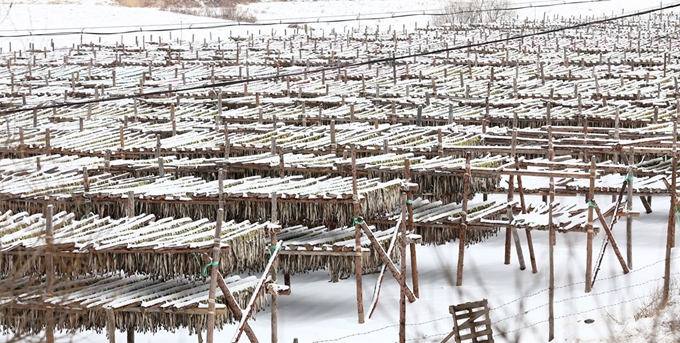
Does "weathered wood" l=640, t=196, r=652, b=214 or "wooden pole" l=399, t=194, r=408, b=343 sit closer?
"wooden pole" l=399, t=194, r=408, b=343

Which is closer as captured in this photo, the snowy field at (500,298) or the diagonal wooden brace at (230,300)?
the diagonal wooden brace at (230,300)

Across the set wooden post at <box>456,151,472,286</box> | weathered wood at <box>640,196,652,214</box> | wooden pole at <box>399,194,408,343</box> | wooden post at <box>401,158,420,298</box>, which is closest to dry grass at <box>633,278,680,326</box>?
wooden pole at <box>399,194,408,343</box>

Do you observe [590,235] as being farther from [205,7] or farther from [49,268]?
[205,7]

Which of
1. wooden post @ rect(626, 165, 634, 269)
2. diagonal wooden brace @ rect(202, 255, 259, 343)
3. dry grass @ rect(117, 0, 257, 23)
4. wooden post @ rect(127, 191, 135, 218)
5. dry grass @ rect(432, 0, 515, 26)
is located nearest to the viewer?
diagonal wooden brace @ rect(202, 255, 259, 343)

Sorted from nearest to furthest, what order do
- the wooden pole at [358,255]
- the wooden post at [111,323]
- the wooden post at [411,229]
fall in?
the wooden post at [111,323]
the wooden pole at [358,255]
the wooden post at [411,229]

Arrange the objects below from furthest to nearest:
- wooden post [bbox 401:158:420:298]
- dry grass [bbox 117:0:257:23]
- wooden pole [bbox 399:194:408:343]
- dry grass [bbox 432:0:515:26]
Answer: dry grass [bbox 117:0:257:23]
dry grass [bbox 432:0:515:26]
wooden post [bbox 401:158:420:298]
wooden pole [bbox 399:194:408:343]

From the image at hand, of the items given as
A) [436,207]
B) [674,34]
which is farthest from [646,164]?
[674,34]

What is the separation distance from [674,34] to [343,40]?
15.6 meters

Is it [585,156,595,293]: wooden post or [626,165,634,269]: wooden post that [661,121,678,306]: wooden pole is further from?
[585,156,595,293]: wooden post

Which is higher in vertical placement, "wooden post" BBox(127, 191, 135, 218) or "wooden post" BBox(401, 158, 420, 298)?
"wooden post" BBox(127, 191, 135, 218)

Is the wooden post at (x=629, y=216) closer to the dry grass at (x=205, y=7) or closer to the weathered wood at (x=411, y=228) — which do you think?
the weathered wood at (x=411, y=228)

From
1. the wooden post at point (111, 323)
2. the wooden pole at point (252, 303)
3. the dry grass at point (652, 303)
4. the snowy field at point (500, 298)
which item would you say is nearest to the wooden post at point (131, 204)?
the snowy field at point (500, 298)

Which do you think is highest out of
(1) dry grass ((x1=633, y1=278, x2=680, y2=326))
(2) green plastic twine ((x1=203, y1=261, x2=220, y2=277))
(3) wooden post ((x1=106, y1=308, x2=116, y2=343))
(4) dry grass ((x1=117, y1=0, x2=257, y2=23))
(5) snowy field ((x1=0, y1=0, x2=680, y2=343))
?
(4) dry grass ((x1=117, y1=0, x2=257, y2=23))

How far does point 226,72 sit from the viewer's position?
40.7 m
